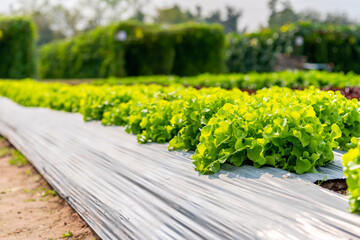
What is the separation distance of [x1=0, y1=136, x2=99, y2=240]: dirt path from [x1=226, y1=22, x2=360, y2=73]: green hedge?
1331 cm

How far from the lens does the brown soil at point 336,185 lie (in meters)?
2.22

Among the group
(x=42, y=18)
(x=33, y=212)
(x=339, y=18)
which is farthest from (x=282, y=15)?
(x=33, y=212)

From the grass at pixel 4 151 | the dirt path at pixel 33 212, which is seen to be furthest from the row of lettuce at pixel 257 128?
the grass at pixel 4 151

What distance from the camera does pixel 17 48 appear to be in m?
19.6

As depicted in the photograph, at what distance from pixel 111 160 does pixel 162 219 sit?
123 cm

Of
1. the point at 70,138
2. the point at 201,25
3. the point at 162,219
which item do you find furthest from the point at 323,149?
the point at 201,25

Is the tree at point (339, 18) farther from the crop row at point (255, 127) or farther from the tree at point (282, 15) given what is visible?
the crop row at point (255, 127)

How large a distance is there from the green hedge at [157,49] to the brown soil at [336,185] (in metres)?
14.1

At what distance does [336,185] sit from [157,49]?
14678 mm

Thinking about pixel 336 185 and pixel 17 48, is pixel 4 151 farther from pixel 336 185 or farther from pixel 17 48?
pixel 17 48

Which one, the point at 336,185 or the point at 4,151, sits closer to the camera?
the point at 336,185

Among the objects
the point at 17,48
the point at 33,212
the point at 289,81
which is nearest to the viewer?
the point at 33,212

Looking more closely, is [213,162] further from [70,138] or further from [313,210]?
[70,138]

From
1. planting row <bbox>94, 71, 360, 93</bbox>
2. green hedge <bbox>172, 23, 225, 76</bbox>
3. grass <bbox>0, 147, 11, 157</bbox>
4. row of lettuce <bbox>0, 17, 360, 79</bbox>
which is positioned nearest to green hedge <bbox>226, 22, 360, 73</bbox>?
row of lettuce <bbox>0, 17, 360, 79</bbox>
